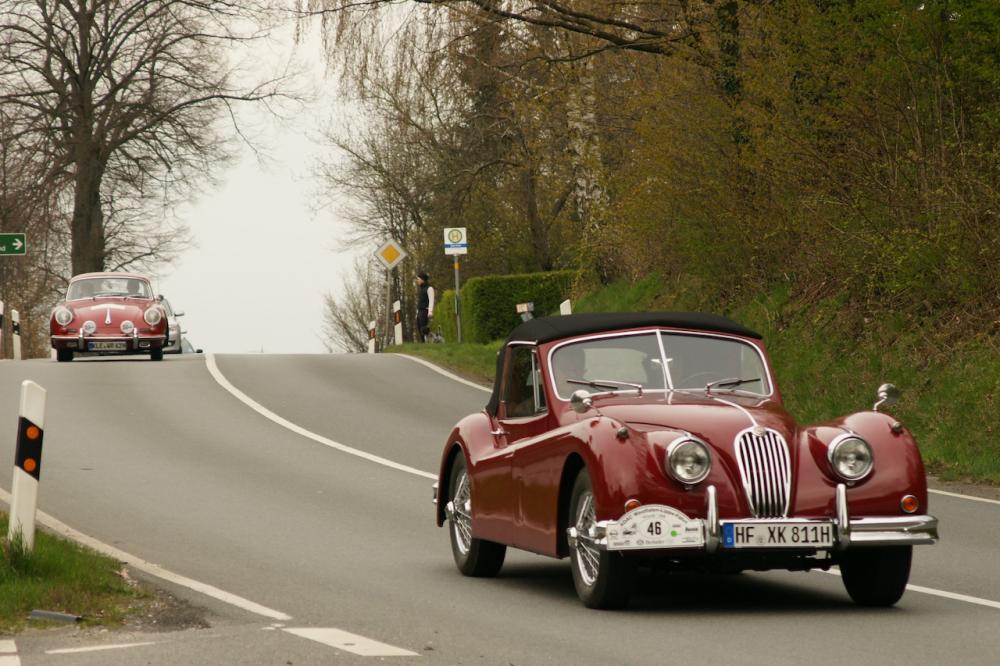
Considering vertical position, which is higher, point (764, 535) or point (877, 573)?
point (764, 535)

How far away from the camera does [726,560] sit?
8578mm

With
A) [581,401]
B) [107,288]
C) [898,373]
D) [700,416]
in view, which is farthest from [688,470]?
[107,288]

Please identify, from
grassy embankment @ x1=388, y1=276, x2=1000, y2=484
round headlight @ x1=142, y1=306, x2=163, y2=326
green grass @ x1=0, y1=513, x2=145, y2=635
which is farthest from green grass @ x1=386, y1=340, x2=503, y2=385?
green grass @ x1=0, y1=513, x2=145, y2=635

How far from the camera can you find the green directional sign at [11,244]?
1665 inches

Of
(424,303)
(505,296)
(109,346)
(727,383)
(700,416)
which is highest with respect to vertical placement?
(505,296)

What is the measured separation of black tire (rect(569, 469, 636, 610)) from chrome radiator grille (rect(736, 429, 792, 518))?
70 cm

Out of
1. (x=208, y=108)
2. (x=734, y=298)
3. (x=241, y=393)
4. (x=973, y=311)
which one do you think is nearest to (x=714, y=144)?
(x=734, y=298)

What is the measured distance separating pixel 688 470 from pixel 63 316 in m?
25.4

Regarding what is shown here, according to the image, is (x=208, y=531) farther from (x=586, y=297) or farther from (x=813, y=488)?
(x=586, y=297)

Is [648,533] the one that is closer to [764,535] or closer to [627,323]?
[764,535]

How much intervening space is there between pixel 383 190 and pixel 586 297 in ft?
96.4

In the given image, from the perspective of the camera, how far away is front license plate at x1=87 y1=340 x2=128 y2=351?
32406 mm

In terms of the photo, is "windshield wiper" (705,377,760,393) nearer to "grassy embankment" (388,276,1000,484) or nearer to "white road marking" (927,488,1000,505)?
"white road marking" (927,488,1000,505)

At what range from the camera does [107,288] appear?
33.6 metres
